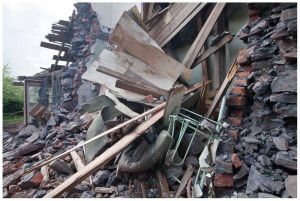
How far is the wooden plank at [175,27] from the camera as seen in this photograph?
149 inches

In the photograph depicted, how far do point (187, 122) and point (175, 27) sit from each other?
2.06 meters

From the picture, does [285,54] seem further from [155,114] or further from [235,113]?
[155,114]

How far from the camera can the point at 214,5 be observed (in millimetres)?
3688

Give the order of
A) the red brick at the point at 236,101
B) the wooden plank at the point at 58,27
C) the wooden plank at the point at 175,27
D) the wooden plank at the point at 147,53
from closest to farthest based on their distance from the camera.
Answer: the red brick at the point at 236,101 < the wooden plank at the point at 147,53 < the wooden plank at the point at 175,27 < the wooden plank at the point at 58,27

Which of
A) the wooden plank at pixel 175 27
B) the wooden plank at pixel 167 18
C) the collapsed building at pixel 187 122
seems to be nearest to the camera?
the collapsed building at pixel 187 122

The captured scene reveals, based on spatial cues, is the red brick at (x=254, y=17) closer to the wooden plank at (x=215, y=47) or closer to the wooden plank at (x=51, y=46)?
the wooden plank at (x=215, y=47)

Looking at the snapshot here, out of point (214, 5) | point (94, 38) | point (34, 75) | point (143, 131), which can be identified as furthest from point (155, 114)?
point (34, 75)

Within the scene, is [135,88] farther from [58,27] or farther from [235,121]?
[58,27]

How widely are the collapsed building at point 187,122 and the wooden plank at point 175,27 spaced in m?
0.02

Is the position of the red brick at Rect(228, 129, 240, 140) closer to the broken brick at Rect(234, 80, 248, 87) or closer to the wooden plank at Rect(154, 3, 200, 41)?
the broken brick at Rect(234, 80, 248, 87)

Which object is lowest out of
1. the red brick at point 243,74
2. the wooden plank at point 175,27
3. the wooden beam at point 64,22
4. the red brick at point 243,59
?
the red brick at point 243,74

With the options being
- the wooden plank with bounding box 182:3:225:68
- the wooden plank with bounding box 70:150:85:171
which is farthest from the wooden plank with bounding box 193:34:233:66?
the wooden plank with bounding box 70:150:85:171

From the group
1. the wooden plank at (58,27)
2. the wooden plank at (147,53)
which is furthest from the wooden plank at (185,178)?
the wooden plank at (58,27)

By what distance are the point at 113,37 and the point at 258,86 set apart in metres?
2.01
